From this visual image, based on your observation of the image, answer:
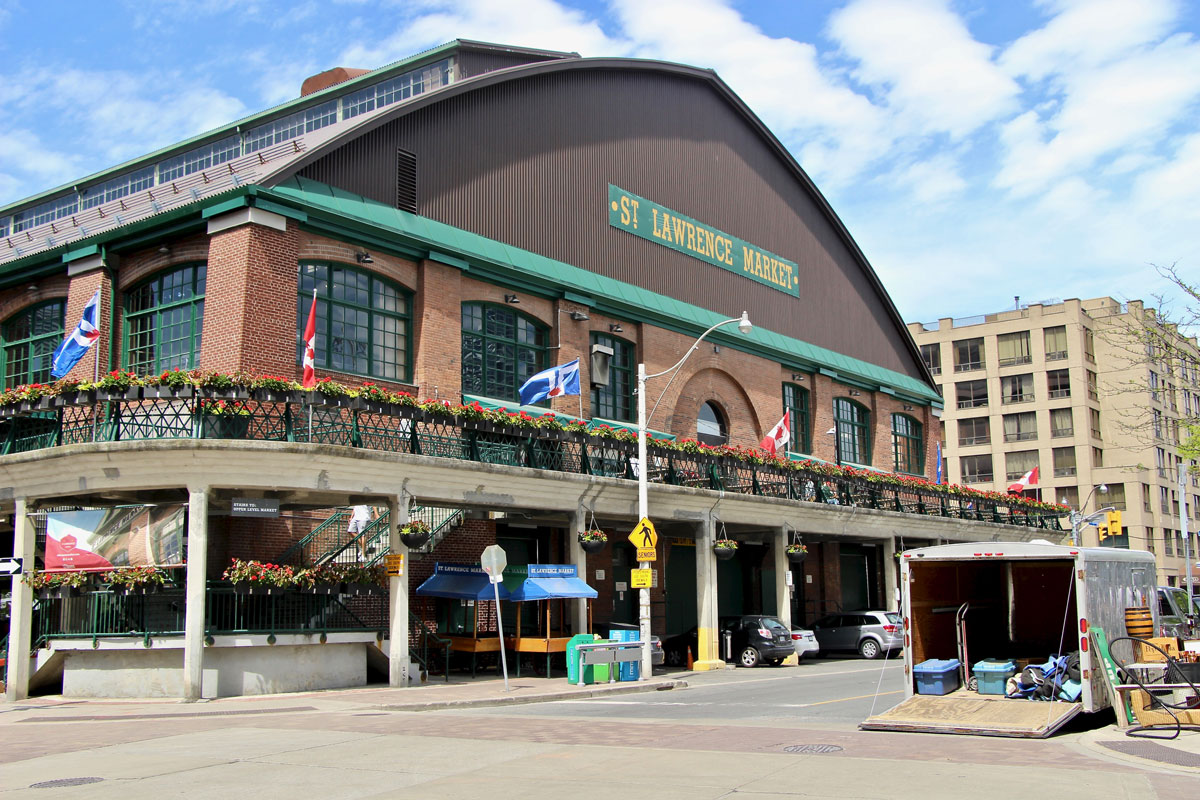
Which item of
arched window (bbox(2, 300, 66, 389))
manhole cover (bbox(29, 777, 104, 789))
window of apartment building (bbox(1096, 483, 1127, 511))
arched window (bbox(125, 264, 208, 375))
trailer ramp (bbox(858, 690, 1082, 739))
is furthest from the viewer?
window of apartment building (bbox(1096, 483, 1127, 511))

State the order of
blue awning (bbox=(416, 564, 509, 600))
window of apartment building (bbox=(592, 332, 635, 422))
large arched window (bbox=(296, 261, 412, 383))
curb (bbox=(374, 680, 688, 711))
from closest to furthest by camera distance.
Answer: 1. curb (bbox=(374, 680, 688, 711))
2. blue awning (bbox=(416, 564, 509, 600))
3. large arched window (bbox=(296, 261, 412, 383))
4. window of apartment building (bbox=(592, 332, 635, 422))

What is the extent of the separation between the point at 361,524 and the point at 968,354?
72.1 meters

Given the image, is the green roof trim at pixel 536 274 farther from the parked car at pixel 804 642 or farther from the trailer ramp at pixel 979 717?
the trailer ramp at pixel 979 717

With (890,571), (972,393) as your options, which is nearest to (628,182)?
(890,571)

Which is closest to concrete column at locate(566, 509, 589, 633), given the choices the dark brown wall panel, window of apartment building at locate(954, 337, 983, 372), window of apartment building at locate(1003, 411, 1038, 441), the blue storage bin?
the dark brown wall panel

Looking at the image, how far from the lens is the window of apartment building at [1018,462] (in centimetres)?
8419

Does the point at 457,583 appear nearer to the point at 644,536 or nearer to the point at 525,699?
the point at 644,536

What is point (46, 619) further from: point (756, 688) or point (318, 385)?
point (756, 688)

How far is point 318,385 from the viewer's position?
71.8 feet

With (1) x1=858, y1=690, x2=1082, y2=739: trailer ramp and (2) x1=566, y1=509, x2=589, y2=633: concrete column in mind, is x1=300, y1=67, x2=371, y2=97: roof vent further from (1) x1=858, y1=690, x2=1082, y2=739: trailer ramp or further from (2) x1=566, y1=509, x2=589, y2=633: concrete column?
(1) x1=858, y1=690, x2=1082, y2=739: trailer ramp

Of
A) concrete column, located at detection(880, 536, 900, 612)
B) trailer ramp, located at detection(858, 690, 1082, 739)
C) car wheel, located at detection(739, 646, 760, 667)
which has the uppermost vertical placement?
concrete column, located at detection(880, 536, 900, 612)

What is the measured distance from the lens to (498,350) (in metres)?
31.0

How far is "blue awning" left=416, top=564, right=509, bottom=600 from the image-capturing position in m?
25.8

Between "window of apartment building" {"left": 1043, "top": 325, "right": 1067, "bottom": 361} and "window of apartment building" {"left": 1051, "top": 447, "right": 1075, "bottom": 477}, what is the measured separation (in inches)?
263
